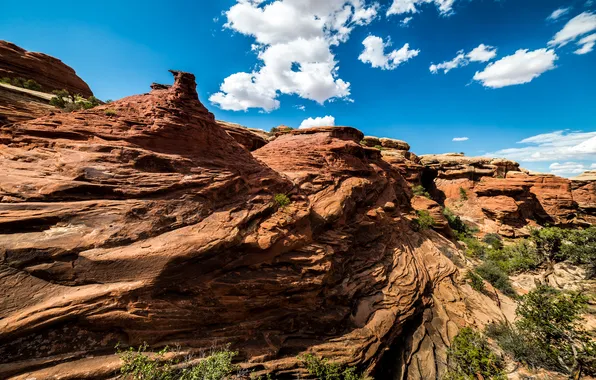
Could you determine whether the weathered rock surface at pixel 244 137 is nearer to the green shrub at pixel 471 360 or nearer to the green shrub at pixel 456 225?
the green shrub at pixel 471 360

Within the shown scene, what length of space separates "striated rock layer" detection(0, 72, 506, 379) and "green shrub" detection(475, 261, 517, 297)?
6.67 meters

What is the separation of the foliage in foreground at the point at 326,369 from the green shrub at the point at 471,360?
550 centimetres

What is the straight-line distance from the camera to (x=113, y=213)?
7895 millimetres

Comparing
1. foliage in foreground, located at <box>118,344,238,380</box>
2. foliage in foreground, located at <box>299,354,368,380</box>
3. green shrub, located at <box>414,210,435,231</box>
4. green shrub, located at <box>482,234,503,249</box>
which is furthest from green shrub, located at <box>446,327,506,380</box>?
green shrub, located at <box>482,234,503,249</box>

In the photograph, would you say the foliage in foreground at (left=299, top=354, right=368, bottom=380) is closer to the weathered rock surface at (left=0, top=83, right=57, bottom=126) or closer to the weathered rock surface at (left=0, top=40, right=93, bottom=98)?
the weathered rock surface at (left=0, top=83, right=57, bottom=126)

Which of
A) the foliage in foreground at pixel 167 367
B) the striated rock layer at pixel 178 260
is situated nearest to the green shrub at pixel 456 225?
the striated rock layer at pixel 178 260

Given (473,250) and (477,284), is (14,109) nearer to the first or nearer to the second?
(477,284)

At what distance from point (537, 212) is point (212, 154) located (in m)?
56.6

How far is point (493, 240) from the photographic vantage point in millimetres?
32625

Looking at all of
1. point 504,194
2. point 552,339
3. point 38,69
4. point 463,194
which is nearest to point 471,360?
point 552,339

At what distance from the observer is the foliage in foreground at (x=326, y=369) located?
9.45m

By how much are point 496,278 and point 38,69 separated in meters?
57.9

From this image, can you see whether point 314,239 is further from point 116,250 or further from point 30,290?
point 30,290

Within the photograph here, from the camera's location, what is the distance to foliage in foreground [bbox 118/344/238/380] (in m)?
6.52
